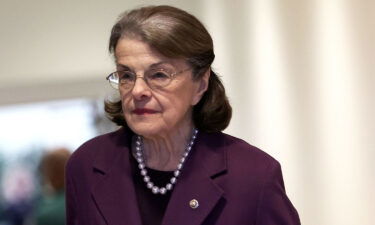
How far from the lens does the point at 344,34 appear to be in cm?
184

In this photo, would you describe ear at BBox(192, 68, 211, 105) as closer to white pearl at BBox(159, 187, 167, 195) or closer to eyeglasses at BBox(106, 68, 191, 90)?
eyeglasses at BBox(106, 68, 191, 90)

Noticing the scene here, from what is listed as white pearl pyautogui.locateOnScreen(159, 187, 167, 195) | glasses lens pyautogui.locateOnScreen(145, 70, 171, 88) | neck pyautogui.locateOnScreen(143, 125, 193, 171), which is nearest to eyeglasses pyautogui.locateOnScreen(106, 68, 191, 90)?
glasses lens pyautogui.locateOnScreen(145, 70, 171, 88)

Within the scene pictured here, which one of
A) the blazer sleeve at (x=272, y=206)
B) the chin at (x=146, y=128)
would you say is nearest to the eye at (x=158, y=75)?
the chin at (x=146, y=128)

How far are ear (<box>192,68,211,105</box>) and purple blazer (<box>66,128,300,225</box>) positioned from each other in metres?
0.11

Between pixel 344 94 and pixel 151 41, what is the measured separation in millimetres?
954

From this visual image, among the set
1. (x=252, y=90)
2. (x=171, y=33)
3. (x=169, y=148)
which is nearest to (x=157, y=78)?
(x=171, y=33)

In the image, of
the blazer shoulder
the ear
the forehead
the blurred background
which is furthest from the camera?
the blurred background

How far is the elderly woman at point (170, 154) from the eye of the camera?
3.95ft

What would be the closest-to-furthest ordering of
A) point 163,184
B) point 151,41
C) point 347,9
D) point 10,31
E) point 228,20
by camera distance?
point 151,41
point 163,184
point 347,9
point 228,20
point 10,31

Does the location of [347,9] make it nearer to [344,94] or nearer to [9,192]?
[344,94]

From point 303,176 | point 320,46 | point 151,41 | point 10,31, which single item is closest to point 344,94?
point 320,46

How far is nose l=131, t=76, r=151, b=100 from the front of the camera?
119 centimetres

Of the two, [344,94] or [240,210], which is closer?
[240,210]

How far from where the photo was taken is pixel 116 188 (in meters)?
1.33
